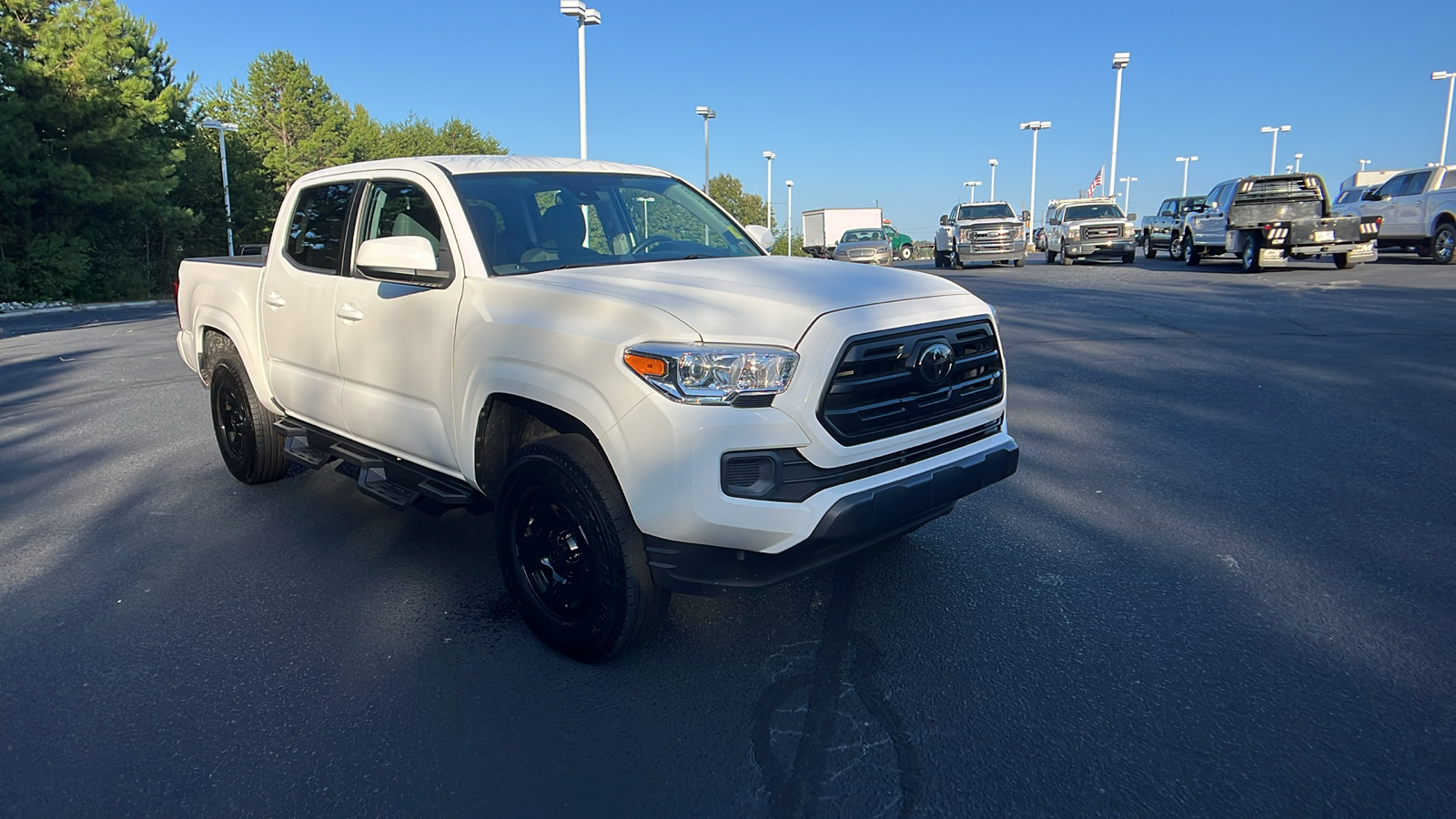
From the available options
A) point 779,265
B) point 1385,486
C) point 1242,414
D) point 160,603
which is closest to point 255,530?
point 160,603

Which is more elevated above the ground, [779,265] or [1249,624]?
[779,265]

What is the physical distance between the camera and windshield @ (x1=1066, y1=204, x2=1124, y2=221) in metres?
30.1

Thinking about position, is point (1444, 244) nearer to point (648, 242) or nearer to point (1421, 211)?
point (1421, 211)

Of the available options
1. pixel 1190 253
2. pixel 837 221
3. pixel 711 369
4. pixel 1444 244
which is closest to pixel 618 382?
pixel 711 369

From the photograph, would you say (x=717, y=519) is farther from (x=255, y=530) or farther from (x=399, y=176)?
(x=255, y=530)

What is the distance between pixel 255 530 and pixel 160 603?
971 mm

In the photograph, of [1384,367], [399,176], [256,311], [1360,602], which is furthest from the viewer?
[1384,367]

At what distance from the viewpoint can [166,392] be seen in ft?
→ 31.0

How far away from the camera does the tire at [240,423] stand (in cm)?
559

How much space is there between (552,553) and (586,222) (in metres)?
1.67

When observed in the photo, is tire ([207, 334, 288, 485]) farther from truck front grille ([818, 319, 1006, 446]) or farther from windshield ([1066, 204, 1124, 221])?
windshield ([1066, 204, 1124, 221])

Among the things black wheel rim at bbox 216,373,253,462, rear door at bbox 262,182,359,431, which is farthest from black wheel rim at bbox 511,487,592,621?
black wheel rim at bbox 216,373,253,462

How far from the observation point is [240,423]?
230 inches

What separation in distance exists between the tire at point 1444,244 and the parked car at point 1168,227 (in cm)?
708
